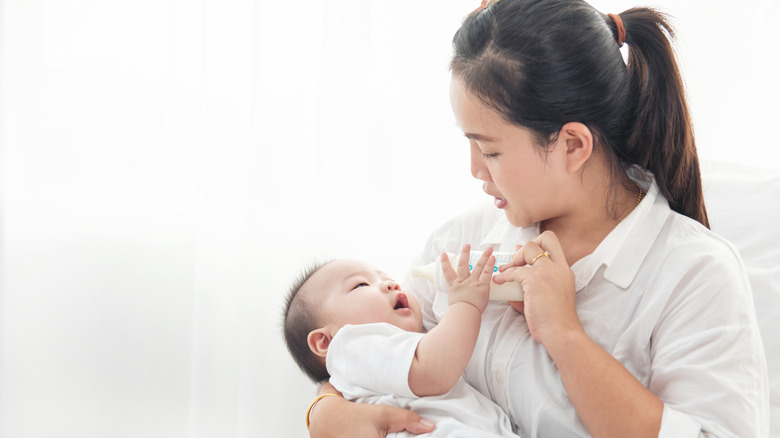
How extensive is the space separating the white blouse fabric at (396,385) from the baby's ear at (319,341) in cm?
6

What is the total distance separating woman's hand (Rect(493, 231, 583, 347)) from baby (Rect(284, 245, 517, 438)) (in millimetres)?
67

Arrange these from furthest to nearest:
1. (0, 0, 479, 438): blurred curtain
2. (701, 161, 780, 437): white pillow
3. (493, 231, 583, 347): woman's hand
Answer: (0, 0, 479, 438): blurred curtain → (701, 161, 780, 437): white pillow → (493, 231, 583, 347): woman's hand

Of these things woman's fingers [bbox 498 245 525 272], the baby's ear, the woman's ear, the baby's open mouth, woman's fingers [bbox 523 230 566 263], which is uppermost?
the woman's ear

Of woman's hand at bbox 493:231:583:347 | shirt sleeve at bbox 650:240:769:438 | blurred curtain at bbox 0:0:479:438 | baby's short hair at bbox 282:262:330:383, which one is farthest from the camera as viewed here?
blurred curtain at bbox 0:0:479:438

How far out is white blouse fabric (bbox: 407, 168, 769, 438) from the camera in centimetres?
103

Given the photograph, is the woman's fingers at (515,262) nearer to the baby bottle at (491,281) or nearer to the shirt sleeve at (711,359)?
the baby bottle at (491,281)

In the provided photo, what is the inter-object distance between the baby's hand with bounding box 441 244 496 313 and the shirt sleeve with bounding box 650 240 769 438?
0.99ft

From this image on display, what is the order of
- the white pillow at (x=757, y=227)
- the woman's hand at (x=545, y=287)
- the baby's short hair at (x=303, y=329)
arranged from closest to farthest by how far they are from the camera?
the woman's hand at (x=545, y=287), the white pillow at (x=757, y=227), the baby's short hair at (x=303, y=329)

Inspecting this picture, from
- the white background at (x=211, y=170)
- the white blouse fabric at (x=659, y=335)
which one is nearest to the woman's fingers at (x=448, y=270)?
the white blouse fabric at (x=659, y=335)

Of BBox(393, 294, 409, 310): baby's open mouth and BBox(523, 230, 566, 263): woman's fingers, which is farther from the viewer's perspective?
BBox(393, 294, 409, 310): baby's open mouth

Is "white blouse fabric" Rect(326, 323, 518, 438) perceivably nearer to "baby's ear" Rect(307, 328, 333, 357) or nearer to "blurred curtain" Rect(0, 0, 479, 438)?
"baby's ear" Rect(307, 328, 333, 357)

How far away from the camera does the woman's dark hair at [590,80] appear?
114 centimetres

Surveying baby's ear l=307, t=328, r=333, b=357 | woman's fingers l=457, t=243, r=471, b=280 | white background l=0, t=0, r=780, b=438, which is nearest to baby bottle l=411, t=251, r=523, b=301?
woman's fingers l=457, t=243, r=471, b=280

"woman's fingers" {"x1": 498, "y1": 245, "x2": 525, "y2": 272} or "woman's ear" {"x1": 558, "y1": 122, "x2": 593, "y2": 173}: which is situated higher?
"woman's ear" {"x1": 558, "y1": 122, "x2": 593, "y2": 173}
